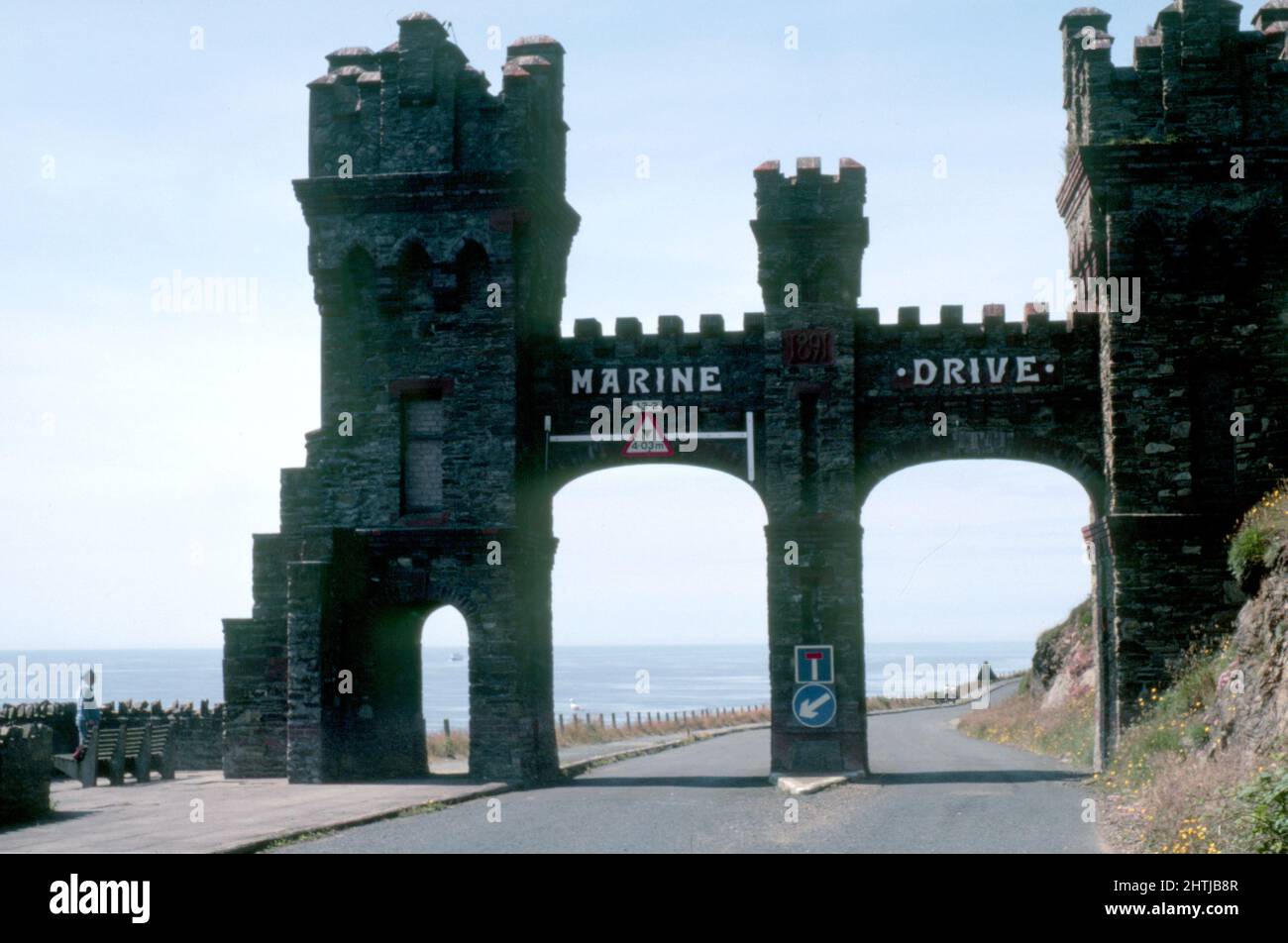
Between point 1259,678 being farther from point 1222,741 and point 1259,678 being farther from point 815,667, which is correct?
point 815,667

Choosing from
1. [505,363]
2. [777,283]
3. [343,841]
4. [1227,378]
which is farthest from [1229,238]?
[343,841]

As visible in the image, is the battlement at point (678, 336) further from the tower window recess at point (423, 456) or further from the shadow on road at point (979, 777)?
the shadow on road at point (979, 777)

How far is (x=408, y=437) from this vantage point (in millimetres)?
28953

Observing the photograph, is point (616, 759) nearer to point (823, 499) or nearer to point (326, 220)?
point (823, 499)

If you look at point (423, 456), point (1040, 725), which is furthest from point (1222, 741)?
point (1040, 725)

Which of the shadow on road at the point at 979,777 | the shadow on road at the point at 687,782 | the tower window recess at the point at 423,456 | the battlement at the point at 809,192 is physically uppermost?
the battlement at the point at 809,192

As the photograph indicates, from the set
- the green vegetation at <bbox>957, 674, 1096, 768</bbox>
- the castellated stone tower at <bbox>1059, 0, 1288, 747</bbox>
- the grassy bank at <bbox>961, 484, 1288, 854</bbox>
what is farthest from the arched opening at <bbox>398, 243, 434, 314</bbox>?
the green vegetation at <bbox>957, 674, 1096, 768</bbox>

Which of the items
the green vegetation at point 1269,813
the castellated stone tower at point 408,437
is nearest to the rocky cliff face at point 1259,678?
the green vegetation at point 1269,813

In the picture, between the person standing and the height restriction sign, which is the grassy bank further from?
the person standing

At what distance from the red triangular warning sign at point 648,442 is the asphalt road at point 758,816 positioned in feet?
20.7

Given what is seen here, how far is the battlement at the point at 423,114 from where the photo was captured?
2870cm

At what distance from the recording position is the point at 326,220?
1150 inches
